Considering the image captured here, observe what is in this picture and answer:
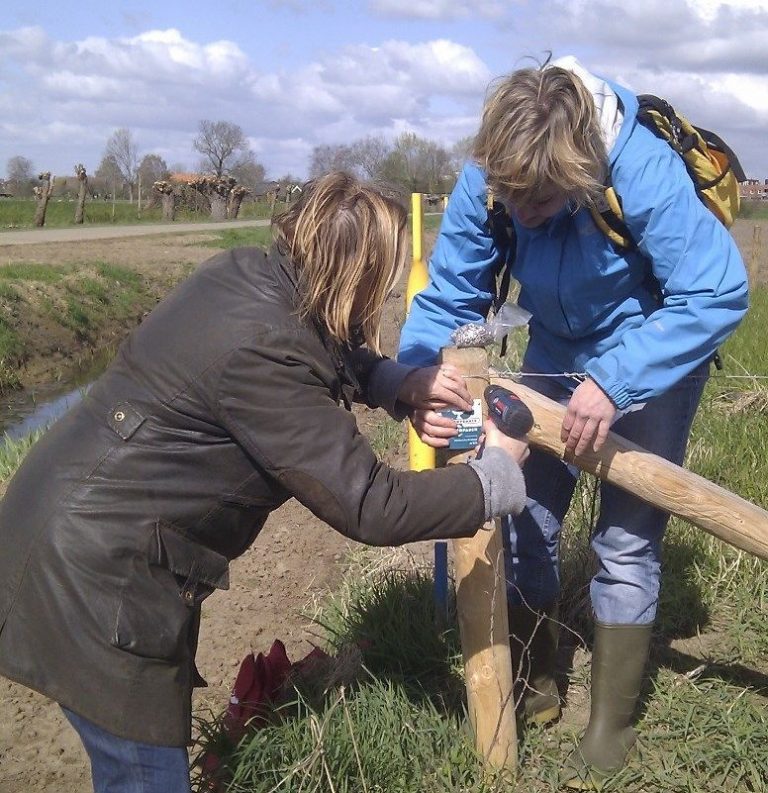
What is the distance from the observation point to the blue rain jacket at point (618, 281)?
2406mm

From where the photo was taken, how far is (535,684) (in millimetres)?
3234

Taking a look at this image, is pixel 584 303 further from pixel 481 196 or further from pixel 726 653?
pixel 726 653

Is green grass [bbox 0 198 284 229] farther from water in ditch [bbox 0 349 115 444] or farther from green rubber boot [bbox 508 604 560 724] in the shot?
green rubber boot [bbox 508 604 560 724]

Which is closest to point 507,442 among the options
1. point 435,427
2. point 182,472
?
point 435,427

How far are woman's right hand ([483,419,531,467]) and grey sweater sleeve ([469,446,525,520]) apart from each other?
10 centimetres

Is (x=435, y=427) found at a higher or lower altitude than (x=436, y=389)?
lower

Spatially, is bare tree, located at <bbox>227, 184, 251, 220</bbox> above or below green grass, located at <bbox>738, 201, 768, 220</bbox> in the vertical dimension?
below

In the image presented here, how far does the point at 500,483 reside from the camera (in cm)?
227

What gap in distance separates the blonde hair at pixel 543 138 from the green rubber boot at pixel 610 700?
4.30 ft

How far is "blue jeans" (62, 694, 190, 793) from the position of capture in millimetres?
2158

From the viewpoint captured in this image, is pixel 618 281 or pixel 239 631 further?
pixel 239 631

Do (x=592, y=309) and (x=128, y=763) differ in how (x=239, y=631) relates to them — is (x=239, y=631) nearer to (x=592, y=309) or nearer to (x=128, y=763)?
(x=128, y=763)

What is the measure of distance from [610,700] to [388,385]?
1183mm

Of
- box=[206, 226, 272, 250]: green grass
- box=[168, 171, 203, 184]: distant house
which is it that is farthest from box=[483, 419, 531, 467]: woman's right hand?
box=[168, 171, 203, 184]: distant house
